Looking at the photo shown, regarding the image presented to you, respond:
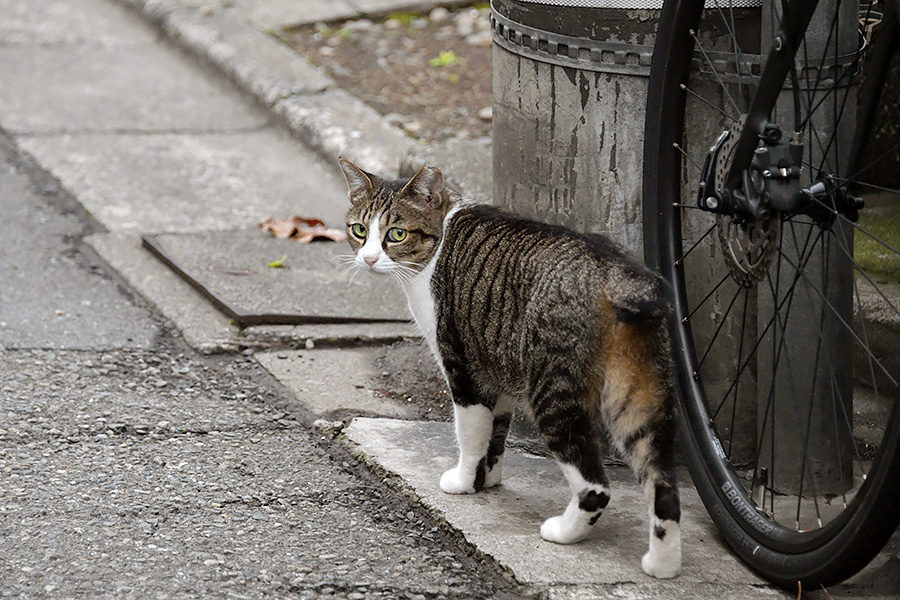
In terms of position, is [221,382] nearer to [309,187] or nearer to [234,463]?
[234,463]

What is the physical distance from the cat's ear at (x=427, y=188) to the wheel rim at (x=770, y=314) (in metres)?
Result: 0.61

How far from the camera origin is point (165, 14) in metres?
7.65

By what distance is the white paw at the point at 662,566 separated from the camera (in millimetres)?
2766

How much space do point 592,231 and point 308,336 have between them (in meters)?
1.34

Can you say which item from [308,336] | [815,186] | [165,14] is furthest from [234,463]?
[165,14]

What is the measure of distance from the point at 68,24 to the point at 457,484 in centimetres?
574

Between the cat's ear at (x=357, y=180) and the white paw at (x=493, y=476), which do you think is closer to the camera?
the white paw at (x=493, y=476)

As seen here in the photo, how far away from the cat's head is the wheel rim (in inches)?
24.4

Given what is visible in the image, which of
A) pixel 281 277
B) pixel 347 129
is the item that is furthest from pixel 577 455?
pixel 347 129

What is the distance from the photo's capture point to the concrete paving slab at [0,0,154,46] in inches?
297

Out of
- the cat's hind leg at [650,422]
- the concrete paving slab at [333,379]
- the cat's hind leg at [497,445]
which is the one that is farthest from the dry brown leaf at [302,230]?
the cat's hind leg at [650,422]

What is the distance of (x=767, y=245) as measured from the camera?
2.72 metres

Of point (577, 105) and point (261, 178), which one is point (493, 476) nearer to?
point (577, 105)

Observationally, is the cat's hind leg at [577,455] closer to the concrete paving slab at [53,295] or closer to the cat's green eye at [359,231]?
the cat's green eye at [359,231]
